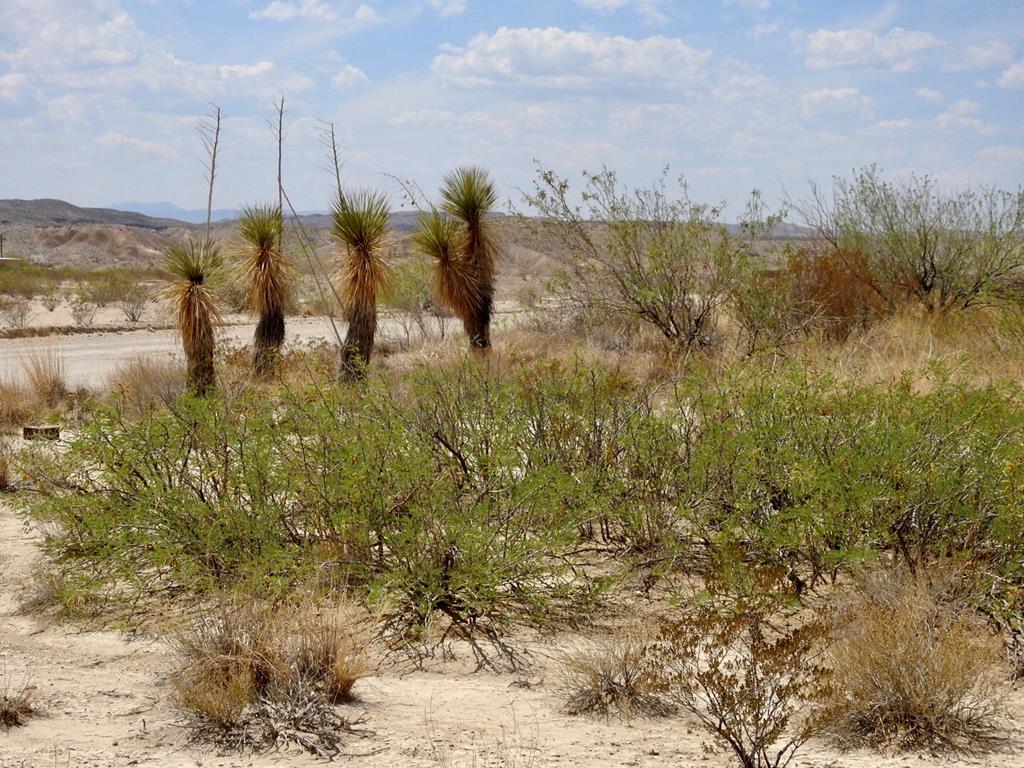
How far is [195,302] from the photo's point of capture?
42.9 feet

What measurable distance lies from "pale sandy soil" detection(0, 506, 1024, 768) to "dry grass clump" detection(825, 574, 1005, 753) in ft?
0.47

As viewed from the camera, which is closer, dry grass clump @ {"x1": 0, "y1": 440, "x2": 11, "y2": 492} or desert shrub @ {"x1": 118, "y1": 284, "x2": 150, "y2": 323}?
dry grass clump @ {"x1": 0, "y1": 440, "x2": 11, "y2": 492}

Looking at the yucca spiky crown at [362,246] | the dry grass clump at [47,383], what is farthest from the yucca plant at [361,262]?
the dry grass clump at [47,383]

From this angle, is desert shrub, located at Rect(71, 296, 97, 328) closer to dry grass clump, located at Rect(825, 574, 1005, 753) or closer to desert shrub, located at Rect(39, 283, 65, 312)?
desert shrub, located at Rect(39, 283, 65, 312)

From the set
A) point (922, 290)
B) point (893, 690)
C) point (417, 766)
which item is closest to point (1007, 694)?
point (893, 690)

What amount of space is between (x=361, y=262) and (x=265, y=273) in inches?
51.7

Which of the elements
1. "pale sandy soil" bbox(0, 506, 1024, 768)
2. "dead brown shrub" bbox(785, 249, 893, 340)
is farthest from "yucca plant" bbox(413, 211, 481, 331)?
"pale sandy soil" bbox(0, 506, 1024, 768)

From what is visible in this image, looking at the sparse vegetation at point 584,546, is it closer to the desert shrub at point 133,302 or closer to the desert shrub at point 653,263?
the desert shrub at point 653,263

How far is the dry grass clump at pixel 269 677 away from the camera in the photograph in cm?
458

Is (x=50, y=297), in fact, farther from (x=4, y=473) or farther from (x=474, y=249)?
(x=4, y=473)

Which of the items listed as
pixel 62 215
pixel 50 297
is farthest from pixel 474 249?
pixel 62 215

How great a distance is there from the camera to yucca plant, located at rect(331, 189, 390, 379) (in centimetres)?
1416

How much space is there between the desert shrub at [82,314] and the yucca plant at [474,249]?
50.1 ft

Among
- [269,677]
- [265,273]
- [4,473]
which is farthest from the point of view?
[265,273]
